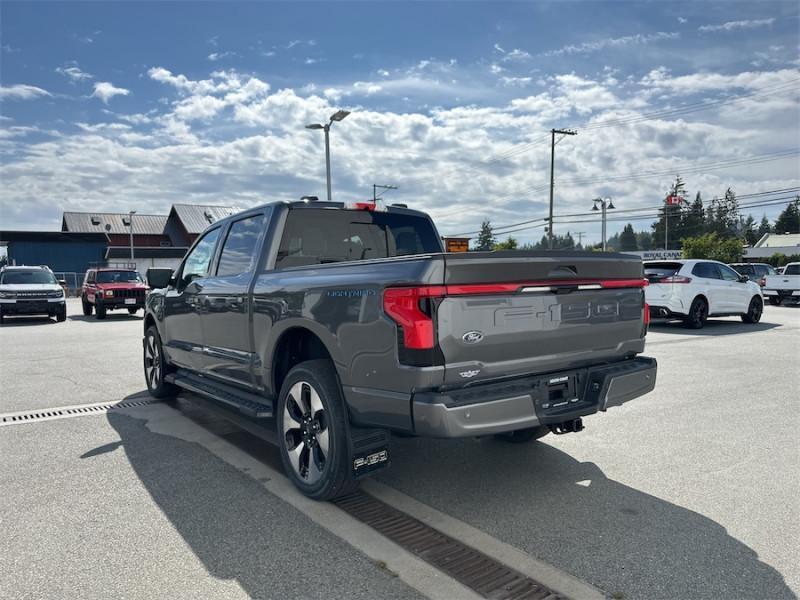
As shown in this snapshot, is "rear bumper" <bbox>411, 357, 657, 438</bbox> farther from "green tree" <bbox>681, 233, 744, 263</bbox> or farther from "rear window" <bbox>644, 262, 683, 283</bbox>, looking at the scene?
"green tree" <bbox>681, 233, 744, 263</bbox>

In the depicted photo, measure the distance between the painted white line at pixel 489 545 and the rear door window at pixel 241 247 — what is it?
79.5 inches

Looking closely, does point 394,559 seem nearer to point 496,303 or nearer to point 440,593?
point 440,593

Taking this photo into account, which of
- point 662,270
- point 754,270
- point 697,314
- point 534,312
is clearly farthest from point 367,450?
point 754,270

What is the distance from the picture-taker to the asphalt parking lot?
287cm

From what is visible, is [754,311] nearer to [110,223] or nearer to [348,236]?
[348,236]

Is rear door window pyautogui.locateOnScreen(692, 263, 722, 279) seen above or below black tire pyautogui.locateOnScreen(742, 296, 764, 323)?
above

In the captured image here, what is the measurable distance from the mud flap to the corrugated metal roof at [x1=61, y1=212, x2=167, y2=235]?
235 feet

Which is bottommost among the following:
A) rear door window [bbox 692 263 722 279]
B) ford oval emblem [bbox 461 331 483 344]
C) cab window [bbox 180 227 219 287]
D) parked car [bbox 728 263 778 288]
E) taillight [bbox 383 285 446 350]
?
parked car [bbox 728 263 778 288]

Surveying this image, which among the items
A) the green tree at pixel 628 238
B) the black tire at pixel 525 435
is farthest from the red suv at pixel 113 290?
the green tree at pixel 628 238

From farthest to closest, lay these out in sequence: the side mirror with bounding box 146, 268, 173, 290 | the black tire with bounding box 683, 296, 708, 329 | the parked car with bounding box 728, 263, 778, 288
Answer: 1. the parked car with bounding box 728, 263, 778, 288
2. the black tire with bounding box 683, 296, 708, 329
3. the side mirror with bounding box 146, 268, 173, 290

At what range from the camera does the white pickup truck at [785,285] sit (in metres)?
23.1

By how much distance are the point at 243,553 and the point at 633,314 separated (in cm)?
290

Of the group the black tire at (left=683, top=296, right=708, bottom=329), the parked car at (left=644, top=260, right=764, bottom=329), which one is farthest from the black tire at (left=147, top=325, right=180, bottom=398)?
the black tire at (left=683, top=296, right=708, bottom=329)

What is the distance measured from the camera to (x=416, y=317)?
310cm
